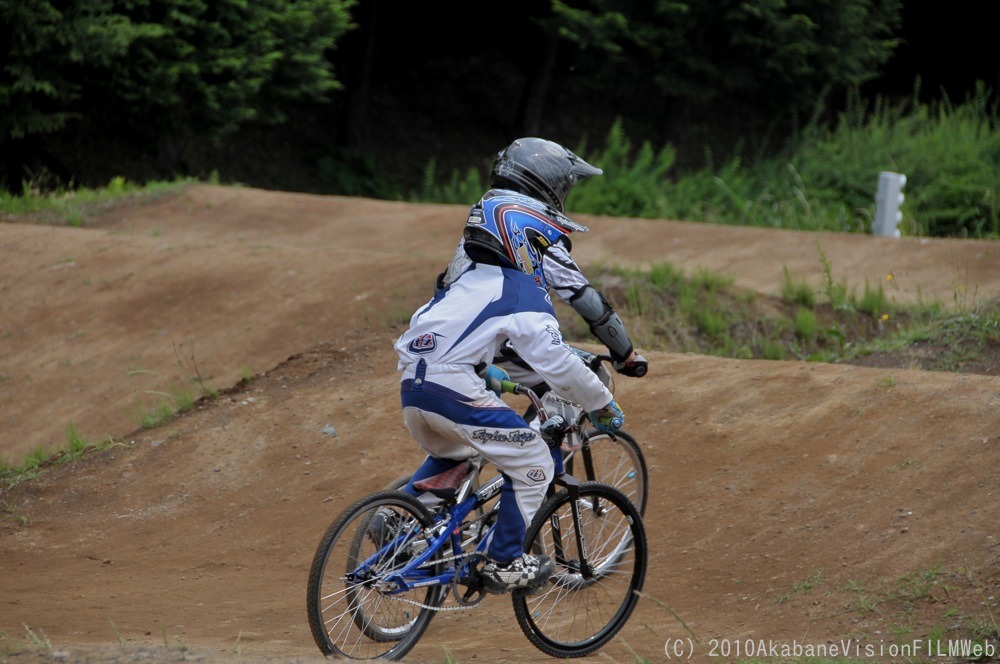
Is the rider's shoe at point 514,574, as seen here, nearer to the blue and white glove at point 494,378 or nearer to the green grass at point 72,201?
the blue and white glove at point 494,378

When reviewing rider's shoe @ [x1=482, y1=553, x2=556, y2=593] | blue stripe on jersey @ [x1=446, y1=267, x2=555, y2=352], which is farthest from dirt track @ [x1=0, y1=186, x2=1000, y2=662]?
blue stripe on jersey @ [x1=446, y1=267, x2=555, y2=352]

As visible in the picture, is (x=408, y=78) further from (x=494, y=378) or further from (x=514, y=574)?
(x=514, y=574)

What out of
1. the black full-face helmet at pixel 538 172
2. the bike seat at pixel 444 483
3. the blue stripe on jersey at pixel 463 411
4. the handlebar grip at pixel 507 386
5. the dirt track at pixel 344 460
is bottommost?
the dirt track at pixel 344 460

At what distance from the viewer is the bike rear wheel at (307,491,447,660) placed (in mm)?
4621

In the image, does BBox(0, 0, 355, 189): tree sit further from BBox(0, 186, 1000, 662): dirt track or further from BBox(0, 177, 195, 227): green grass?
BBox(0, 186, 1000, 662): dirt track

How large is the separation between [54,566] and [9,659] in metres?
2.46

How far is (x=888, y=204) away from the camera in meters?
13.7

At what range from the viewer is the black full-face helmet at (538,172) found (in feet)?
17.0

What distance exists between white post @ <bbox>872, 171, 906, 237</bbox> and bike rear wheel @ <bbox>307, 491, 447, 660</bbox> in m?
10.3

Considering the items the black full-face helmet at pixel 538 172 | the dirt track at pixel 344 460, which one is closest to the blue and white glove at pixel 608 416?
the dirt track at pixel 344 460

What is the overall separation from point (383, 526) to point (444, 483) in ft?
1.20

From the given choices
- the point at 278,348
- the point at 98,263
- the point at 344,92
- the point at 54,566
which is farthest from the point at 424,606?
the point at 344,92

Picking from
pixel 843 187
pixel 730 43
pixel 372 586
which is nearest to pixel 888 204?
pixel 843 187

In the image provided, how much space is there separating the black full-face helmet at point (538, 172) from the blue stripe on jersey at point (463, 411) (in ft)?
3.46
